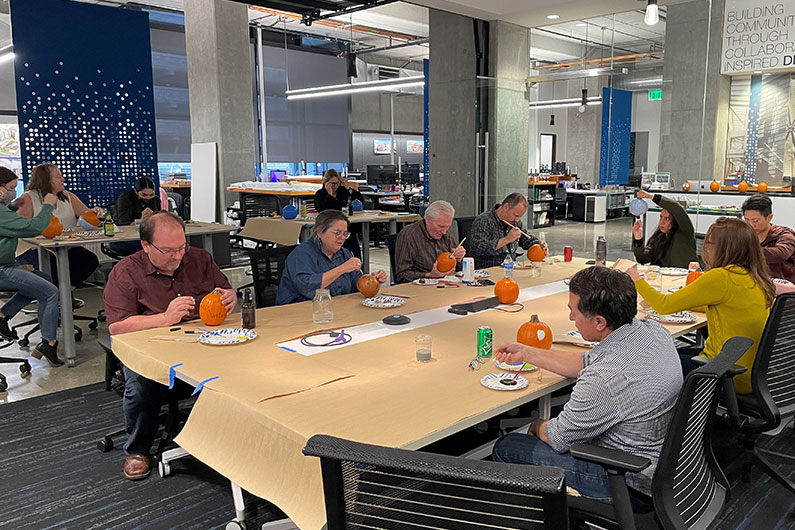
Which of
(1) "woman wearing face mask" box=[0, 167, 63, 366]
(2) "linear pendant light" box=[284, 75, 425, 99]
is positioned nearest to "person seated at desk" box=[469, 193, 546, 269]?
(1) "woman wearing face mask" box=[0, 167, 63, 366]

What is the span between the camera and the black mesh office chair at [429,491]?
41.2 inches

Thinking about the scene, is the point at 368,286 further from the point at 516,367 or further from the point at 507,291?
the point at 516,367

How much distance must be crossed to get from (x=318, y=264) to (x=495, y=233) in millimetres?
2167

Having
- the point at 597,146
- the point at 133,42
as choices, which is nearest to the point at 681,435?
the point at 133,42

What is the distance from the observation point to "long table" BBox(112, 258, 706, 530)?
5.71 ft

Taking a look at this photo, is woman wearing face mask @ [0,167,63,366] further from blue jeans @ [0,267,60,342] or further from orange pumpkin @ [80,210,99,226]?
orange pumpkin @ [80,210,99,226]

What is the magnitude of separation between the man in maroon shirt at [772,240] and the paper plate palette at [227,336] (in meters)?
3.48

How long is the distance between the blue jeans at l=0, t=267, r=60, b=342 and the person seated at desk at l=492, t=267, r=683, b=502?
4.15 m

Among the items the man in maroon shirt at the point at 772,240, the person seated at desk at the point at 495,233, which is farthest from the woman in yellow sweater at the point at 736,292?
the person seated at desk at the point at 495,233

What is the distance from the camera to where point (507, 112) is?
8.92 m

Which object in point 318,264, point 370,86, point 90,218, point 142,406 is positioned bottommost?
point 142,406

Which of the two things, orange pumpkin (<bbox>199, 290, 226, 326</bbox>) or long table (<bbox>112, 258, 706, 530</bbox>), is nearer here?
long table (<bbox>112, 258, 706, 530</bbox>)

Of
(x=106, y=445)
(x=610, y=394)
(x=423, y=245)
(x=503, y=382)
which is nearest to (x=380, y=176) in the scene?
(x=423, y=245)

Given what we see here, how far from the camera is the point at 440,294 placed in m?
3.69
